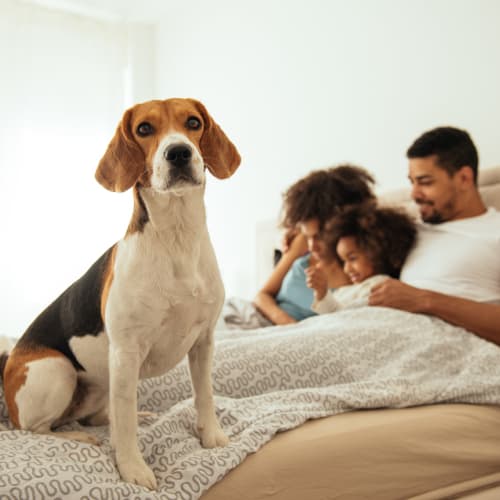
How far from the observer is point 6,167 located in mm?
4004

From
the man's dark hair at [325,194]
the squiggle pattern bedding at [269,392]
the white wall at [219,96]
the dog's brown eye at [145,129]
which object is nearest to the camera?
the squiggle pattern bedding at [269,392]

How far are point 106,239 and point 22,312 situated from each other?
847 millimetres

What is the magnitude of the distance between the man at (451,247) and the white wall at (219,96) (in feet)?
1.69

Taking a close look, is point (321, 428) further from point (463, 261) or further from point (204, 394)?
point (463, 261)

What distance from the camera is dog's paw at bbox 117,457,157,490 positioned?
88cm

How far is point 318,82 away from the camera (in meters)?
3.35

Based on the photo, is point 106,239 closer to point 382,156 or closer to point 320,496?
point 382,156

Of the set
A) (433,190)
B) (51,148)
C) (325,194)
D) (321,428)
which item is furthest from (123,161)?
(51,148)

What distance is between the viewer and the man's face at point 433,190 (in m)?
2.14

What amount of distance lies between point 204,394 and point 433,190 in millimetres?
1443

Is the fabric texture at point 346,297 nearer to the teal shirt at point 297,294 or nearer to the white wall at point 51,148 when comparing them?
the teal shirt at point 297,294

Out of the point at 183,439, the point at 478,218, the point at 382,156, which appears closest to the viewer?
the point at 183,439

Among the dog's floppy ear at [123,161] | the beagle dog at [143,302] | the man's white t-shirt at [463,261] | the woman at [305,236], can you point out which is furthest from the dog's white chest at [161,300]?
the woman at [305,236]

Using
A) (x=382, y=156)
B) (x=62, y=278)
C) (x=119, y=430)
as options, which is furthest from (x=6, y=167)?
(x=119, y=430)
